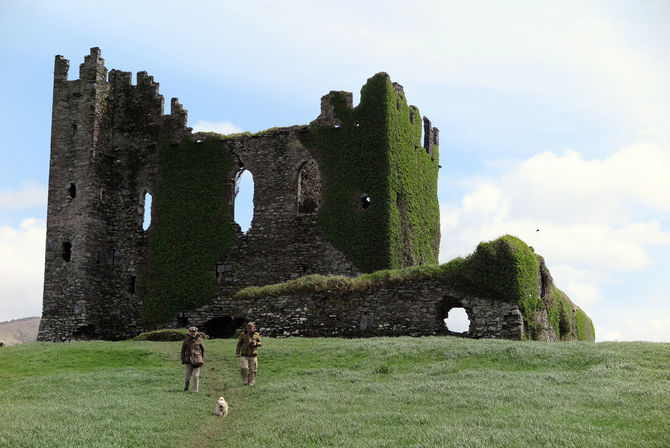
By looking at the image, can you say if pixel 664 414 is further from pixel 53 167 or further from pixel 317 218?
pixel 53 167

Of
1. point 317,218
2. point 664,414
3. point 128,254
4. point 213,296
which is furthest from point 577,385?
point 128,254

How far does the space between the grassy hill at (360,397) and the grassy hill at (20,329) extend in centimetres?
12389

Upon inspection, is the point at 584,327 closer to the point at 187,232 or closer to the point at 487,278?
the point at 487,278

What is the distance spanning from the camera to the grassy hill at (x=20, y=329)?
141762 mm

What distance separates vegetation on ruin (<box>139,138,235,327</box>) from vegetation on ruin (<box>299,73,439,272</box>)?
582 centimetres

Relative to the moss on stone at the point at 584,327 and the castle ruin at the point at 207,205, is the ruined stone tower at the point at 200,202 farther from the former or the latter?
the moss on stone at the point at 584,327

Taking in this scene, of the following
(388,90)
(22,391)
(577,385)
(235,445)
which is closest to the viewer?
(235,445)

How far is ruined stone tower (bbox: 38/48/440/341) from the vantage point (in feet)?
128

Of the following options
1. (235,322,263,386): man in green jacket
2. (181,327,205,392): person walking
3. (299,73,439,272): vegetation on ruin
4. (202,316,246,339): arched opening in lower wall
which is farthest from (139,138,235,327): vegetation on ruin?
(181,327,205,392): person walking

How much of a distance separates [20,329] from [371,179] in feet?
433

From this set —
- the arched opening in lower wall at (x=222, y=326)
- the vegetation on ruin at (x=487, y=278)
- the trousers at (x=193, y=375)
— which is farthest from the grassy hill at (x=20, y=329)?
the trousers at (x=193, y=375)

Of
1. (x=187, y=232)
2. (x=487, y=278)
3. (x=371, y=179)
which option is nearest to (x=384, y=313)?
(x=487, y=278)

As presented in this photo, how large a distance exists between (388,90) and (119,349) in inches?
755

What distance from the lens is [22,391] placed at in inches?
877
